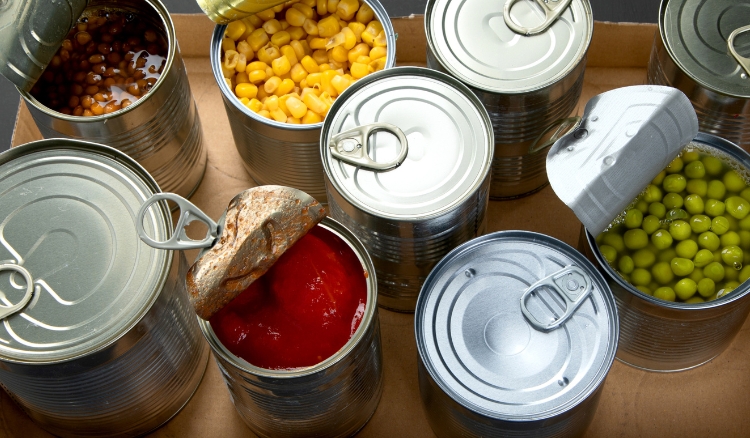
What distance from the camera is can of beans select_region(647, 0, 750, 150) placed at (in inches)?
82.5

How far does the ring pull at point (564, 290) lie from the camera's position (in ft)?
5.89

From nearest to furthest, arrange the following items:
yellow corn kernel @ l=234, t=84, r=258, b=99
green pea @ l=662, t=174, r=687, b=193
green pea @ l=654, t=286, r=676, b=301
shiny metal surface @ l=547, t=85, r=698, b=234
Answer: shiny metal surface @ l=547, t=85, r=698, b=234 < green pea @ l=654, t=286, r=676, b=301 < green pea @ l=662, t=174, r=687, b=193 < yellow corn kernel @ l=234, t=84, r=258, b=99

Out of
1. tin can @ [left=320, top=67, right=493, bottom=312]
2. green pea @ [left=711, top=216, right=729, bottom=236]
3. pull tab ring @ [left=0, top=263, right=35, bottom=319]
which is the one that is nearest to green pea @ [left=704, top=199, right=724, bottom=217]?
green pea @ [left=711, top=216, right=729, bottom=236]

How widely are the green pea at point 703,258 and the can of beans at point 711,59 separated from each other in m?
0.38

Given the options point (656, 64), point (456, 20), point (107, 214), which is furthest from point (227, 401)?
point (656, 64)

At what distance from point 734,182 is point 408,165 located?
2.71 feet

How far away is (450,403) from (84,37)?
138cm

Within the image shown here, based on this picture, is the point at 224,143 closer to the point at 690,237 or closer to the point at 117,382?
the point at 117,382

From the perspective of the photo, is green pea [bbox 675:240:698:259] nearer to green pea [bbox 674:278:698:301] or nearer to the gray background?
green pea [bbox 674:278:698:301]

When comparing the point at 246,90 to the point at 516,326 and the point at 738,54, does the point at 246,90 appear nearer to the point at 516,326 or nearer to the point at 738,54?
the point at 516,326

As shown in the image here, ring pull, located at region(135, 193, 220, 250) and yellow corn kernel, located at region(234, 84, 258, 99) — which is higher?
ring pull, located at region(135, 193, 220, 250)

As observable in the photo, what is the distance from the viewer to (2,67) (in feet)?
6.51

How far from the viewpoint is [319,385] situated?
1727 millimetres

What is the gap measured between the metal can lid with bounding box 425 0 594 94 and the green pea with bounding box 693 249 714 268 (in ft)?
1.75
